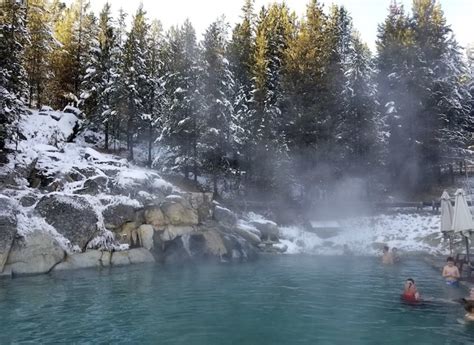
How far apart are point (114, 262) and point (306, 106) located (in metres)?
21.1

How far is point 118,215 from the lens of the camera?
22.8 metres

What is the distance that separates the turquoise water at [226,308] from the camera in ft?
32.5

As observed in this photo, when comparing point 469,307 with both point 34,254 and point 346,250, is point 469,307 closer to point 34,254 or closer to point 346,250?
point 346,250

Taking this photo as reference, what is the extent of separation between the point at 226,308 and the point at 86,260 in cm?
989

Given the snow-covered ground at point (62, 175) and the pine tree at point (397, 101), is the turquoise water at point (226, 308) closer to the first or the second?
the snow-covered ground at point (62, 175)

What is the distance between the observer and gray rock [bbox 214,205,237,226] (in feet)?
87.4

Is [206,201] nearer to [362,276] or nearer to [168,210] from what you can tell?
[168,210]

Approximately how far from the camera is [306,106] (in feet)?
115

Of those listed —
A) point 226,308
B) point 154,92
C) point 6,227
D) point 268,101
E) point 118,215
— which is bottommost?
point 226,308

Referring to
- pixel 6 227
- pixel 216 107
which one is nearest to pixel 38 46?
pixel 216 107

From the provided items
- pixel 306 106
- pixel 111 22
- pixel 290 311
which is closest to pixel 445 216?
pixel 290 311

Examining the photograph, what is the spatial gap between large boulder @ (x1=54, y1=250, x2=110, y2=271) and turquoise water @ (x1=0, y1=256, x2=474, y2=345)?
40.0 inches

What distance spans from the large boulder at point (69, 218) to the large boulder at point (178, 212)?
157 inches

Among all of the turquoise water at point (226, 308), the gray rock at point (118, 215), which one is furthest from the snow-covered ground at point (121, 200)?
the turquoise water at point (226, 308)
